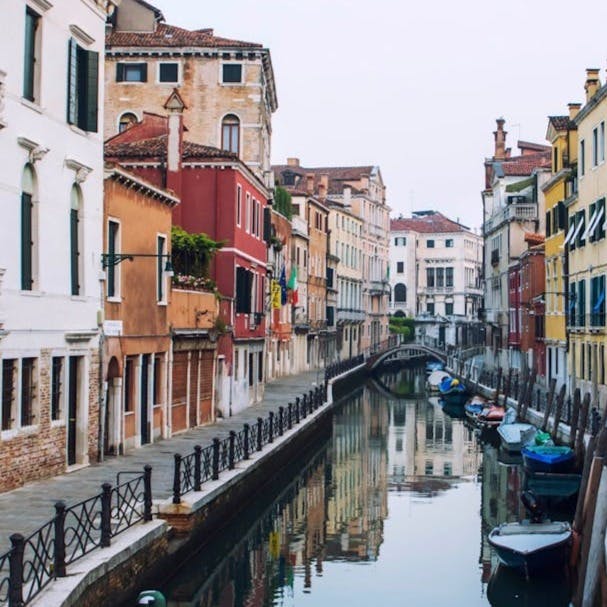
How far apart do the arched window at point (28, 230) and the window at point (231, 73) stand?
82.6 ft

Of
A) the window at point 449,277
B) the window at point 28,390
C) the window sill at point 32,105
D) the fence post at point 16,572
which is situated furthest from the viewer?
the window at point 449,277

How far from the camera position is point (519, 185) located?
5906 cm

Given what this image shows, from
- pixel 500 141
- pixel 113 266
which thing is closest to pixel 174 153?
pixel 113 266

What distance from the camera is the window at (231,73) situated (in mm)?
41219

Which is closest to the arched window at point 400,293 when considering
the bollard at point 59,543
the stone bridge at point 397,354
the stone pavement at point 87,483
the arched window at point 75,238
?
the stone bridge at point 397,354

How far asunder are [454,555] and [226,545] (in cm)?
385

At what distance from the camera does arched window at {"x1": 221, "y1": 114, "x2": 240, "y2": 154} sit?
4147 cm

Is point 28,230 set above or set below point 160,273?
above

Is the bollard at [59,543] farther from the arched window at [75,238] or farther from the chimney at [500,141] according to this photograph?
the chimney at [500,141]

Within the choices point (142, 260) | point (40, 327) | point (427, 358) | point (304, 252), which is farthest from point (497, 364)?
point (40, 327)

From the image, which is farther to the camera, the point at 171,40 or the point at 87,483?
the point at 171,40

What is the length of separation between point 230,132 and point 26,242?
2552 cm

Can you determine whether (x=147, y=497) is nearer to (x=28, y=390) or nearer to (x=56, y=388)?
(x=28, y=390)

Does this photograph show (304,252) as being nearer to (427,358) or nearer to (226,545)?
(427,358)
